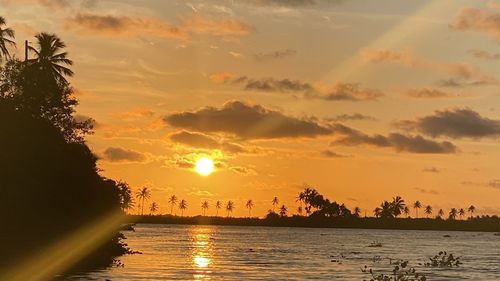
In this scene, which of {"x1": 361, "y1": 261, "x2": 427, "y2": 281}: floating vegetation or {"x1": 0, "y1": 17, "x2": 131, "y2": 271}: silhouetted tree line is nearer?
{"x1": 361, "y1": 261, "x2": 427, "y2": 281}: floating vegetation

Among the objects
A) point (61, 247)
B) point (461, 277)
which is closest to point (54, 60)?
point (61, 247)

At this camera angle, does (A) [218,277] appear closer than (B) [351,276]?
Yes

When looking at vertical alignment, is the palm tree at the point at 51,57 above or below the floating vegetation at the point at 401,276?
above

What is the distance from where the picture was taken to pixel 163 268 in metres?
72.6

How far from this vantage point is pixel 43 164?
69750 millimetres

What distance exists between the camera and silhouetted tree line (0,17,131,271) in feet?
216

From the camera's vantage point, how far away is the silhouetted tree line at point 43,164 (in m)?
65.8

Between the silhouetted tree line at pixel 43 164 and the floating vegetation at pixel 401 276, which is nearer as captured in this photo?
the floating vegetation at pixel 401 276

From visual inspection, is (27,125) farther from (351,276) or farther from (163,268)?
(351,276)

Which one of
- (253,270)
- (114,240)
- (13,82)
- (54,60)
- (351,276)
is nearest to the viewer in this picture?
(351,276)

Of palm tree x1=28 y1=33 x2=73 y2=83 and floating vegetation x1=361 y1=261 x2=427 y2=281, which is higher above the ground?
palm tree x1=28 y1=33 x2=73 y2=83

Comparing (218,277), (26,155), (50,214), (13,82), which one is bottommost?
→ (218,277)

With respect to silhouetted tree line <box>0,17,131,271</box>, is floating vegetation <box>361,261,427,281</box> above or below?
below

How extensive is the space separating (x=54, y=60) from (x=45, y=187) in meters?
24.0
